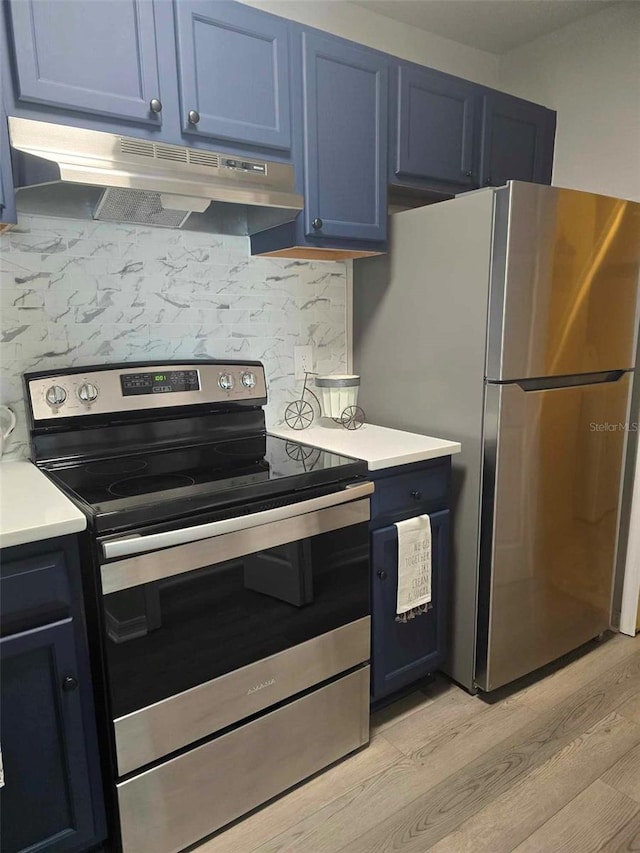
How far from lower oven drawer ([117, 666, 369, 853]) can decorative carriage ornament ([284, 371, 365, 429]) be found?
2.96ft

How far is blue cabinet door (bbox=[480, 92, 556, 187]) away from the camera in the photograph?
226 centimetres

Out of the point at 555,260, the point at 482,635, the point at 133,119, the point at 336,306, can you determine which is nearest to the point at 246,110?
the point at 133,119

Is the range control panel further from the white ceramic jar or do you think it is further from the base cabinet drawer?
the base cabinet drawer

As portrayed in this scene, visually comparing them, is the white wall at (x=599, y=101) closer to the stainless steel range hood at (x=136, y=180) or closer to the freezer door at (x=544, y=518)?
the freezer door at (x=544, y=518)

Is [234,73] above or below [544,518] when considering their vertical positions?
above

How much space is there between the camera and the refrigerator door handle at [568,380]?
6.06ft

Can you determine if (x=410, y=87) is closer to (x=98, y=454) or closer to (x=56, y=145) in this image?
(x=56, y=145)

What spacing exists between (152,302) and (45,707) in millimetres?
1212

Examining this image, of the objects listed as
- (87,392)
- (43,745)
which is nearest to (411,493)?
(87,392)

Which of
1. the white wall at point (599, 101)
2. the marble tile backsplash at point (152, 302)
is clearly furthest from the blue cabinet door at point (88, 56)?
the white wall at point (599, 101)

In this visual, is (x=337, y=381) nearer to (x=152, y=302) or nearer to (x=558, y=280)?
(x=152, y=302)

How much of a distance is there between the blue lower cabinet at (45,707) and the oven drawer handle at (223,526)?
0.11 m

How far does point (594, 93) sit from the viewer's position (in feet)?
7.89

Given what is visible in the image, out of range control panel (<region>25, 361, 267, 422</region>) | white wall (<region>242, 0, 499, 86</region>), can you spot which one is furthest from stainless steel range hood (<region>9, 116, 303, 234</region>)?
white wall (<region>242, 0, 499, 86</region>)
